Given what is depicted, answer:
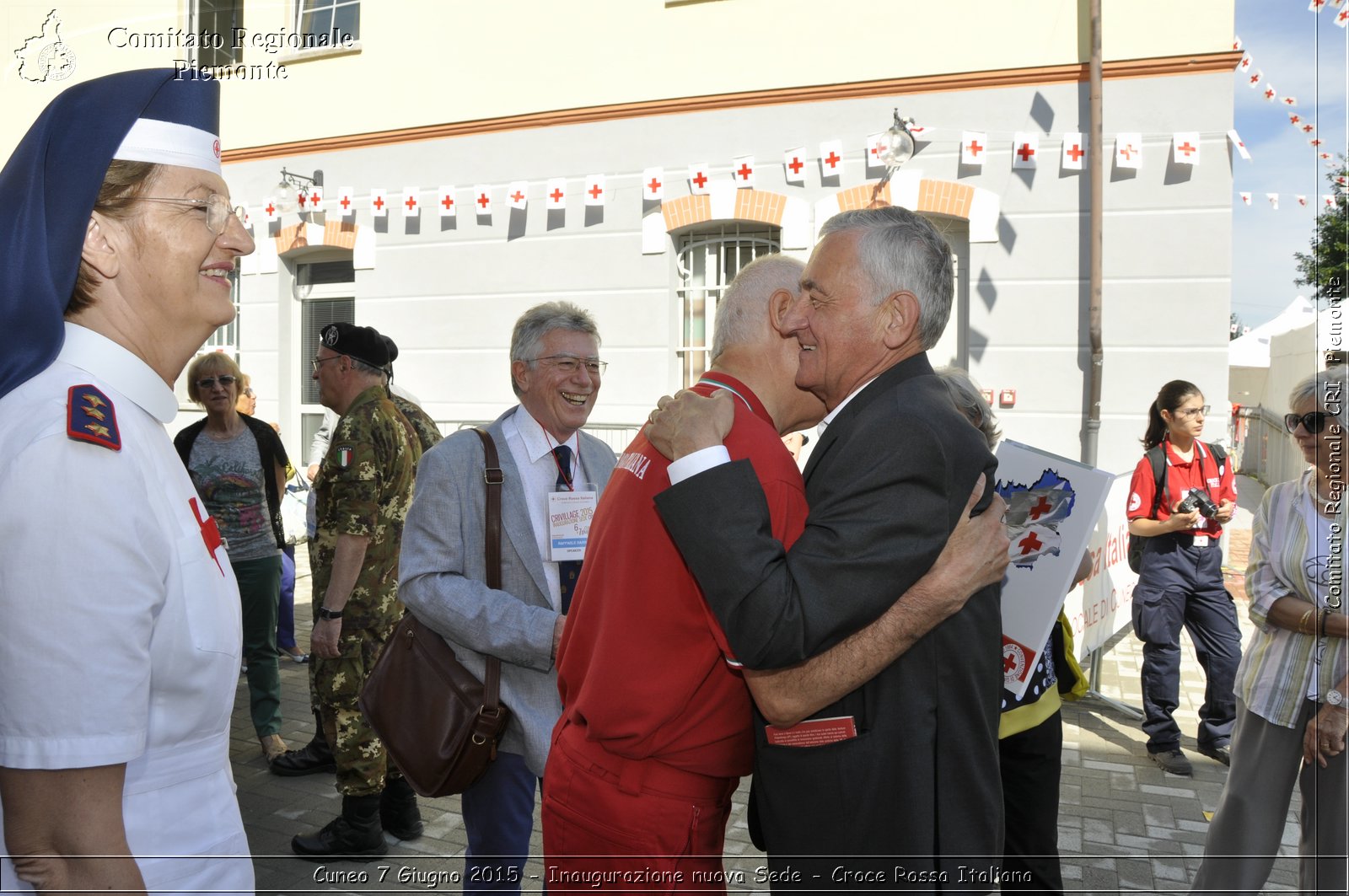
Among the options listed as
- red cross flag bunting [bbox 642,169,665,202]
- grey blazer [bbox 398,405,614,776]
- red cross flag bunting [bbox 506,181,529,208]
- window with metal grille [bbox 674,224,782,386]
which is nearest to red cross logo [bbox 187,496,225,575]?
grey blazer [bbox 398,405,614,776]

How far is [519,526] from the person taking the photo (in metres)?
2.83

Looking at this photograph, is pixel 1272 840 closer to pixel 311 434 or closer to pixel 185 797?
pixel 185 797

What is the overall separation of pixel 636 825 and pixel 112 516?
3.63ft

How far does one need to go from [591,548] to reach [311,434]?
34.6ft

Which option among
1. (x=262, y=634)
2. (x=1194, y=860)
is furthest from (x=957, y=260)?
(x=262, y=634)

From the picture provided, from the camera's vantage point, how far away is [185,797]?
1.26 metres

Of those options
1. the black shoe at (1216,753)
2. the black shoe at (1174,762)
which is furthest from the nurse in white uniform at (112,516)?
the black shoe at (1216,753)

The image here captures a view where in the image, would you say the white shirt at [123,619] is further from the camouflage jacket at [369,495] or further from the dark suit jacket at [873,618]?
the camouflage jacket at [369,495]

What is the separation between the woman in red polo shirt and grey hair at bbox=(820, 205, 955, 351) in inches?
169

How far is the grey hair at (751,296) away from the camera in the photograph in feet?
6.38

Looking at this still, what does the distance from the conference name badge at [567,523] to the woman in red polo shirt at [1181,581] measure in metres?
3.88

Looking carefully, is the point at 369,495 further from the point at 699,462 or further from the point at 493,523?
the point at 699,462

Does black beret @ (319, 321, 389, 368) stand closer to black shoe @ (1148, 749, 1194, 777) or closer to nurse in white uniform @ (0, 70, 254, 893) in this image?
nurse in white uniform @ (0, 70, 254, 893)

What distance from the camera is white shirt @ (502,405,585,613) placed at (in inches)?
113
